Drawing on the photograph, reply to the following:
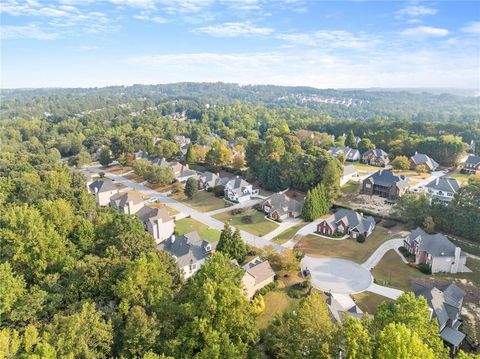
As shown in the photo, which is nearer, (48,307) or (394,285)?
(48,307)

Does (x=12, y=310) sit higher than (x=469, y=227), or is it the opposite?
(x=12, y=310)

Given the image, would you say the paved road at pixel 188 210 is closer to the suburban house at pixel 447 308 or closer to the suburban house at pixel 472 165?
the suburban house at pixel 447 308

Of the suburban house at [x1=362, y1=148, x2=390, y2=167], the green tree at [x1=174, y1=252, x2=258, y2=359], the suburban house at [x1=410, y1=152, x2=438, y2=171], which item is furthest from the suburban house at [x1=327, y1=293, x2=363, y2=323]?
the suburban house at [x1=362, y1=148, x2=390, y2=167]

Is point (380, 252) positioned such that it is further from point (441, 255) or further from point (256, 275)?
point (256, 275)

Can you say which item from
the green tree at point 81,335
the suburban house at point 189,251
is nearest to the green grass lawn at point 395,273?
the suburban house at point 189,251

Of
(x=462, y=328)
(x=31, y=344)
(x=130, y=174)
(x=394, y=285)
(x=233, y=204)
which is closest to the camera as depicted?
(x=31, y=344)

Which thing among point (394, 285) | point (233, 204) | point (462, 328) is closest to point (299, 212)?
point (233, 204)

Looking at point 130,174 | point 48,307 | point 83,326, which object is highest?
point 83,326

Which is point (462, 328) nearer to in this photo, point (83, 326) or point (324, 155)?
point (83, 326)
